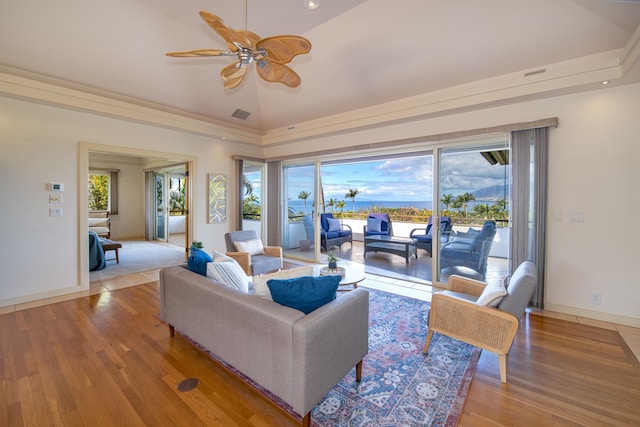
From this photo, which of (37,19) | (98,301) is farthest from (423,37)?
(98,301)

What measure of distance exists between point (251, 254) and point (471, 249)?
3.39 meters

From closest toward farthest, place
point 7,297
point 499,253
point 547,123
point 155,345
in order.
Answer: point 155,345 → point 547,123 → point 7,297 → point 499,253

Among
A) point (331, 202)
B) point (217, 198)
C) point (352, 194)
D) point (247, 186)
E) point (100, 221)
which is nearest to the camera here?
point (217, 198)

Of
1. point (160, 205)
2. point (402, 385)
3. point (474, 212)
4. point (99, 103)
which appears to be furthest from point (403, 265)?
point (160, 205)

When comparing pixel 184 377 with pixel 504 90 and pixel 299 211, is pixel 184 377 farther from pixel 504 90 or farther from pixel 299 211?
pixel 504 90

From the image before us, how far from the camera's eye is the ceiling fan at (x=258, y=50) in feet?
6.34

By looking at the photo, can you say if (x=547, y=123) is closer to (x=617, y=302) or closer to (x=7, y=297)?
(x=617, y=302)

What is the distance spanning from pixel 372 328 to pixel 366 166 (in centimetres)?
856

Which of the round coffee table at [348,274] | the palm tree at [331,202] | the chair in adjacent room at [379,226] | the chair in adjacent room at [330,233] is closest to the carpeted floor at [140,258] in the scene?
the chair in adjacent room at [330,233]

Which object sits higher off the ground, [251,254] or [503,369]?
[251,254]

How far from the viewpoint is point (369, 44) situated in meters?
3.24

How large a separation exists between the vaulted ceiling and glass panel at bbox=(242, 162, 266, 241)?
2.59 meters

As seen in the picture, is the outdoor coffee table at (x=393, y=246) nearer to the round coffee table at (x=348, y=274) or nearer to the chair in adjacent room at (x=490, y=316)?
the round coffee table at (x=348, y=274)

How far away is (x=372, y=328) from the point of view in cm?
286
